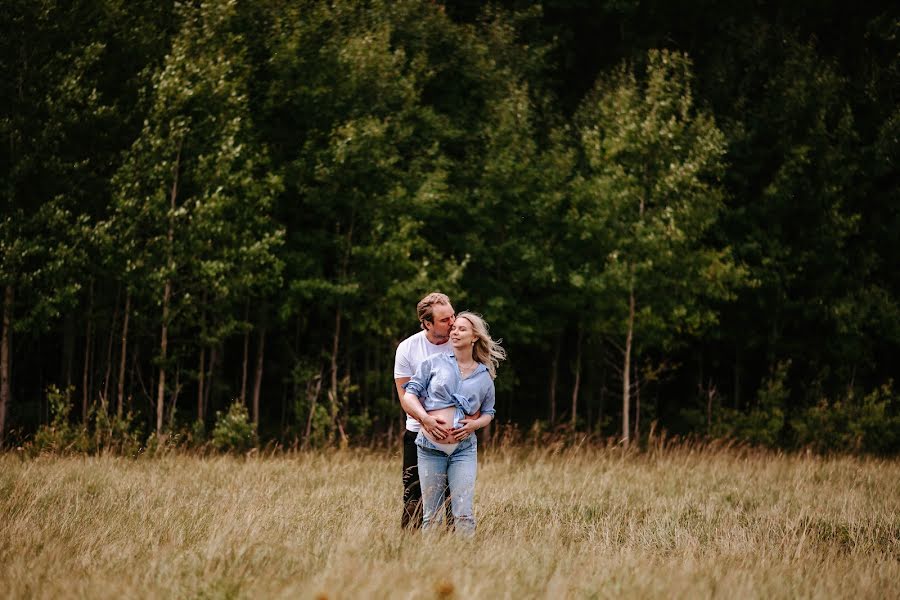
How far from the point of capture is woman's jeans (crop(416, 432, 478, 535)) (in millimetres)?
5645

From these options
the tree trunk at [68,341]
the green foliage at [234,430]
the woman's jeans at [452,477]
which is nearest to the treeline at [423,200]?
the green foliage at [234,430]

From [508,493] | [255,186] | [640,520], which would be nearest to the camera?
[640,520]

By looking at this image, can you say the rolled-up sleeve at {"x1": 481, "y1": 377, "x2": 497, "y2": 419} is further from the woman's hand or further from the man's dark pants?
the man's dark pants

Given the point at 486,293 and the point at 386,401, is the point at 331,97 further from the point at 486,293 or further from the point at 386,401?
the point at 386,401

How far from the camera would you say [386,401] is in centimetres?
1884

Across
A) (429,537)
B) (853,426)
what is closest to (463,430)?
(429,537)

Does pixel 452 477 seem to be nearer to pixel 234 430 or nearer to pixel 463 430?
pixel 463 430

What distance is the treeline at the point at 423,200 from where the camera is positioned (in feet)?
48.4

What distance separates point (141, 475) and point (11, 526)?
294cm

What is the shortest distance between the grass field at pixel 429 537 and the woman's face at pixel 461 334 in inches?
54.2

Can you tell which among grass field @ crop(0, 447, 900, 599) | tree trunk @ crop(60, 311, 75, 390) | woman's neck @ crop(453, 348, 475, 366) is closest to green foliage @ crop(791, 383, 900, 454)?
grass field @ crop(0, 447, 900, 599)

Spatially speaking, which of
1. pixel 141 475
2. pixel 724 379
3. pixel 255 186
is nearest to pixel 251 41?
pixel 255 186

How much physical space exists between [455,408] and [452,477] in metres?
0.53

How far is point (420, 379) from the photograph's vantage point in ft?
18.5
